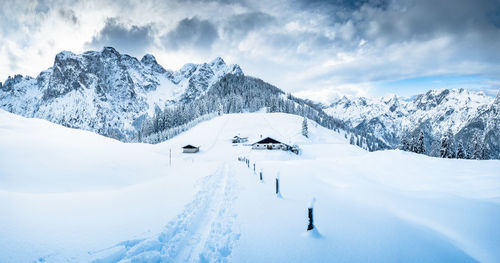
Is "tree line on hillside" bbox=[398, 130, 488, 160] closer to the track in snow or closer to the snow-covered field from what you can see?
the snow-covered field

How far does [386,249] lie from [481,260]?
2.56 metres

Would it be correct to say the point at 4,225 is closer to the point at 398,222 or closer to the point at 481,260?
the point at 398,222

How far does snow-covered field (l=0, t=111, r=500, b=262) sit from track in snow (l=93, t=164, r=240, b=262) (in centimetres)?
4

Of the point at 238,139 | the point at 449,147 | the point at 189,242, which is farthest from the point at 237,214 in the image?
the point at 238,139

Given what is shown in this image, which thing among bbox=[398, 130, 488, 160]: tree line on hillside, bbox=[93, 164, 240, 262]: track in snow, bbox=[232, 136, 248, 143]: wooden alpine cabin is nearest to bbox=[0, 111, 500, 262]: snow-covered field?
bbox=[93, 164, 240, 262]: track in snow

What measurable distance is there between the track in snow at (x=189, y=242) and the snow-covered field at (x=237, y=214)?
0.12 ft

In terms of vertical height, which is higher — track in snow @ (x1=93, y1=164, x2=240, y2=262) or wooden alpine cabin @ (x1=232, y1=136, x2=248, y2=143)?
wooden alpine cabin @ (x1=232, y1=136, x2=248, y2=143)

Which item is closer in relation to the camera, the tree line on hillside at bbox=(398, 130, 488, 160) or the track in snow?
the track in snow

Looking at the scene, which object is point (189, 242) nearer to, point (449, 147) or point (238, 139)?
point (449, 147)

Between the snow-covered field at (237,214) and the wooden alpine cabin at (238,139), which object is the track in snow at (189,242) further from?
the wooden alpine cabin at (238,139)

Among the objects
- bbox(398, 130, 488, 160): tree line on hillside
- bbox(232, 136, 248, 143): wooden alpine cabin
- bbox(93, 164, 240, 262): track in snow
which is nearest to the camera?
bbox(93, 164, 240, 262): track in snow

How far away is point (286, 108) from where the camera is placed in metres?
150

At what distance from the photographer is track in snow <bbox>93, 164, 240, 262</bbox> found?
5746mm

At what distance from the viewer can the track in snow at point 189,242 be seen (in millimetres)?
5746
